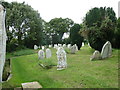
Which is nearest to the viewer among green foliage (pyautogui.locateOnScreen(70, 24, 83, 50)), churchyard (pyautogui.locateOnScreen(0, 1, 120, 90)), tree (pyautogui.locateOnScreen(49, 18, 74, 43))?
churchyard (pyautogui.locateOnScreen(0, 1, 120, 90))

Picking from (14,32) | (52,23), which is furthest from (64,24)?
(14,32)

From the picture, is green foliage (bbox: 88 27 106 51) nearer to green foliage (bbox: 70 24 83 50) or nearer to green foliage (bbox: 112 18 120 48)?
green foliage (bbox: 112 18 120 48)

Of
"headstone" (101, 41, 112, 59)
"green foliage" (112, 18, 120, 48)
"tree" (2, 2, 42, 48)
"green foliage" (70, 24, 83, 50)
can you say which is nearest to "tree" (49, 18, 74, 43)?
"tree" (2, 2, 42, 48)

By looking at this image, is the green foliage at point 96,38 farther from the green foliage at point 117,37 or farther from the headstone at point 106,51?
the headstone at point 106,51

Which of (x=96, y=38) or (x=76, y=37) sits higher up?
(x=76, y=37)

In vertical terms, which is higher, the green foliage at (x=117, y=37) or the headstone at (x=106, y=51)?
the green foliage at (x=117, y=37)

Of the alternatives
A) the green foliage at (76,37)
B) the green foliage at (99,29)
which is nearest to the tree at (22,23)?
the green foliage at (76,37)

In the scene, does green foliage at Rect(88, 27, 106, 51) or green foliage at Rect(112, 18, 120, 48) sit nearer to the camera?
green foliage at Rect(88, 27, 106, 51)

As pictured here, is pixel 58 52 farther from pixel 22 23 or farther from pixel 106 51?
pixel 22 23

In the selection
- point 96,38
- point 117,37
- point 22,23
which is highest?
point 22,23

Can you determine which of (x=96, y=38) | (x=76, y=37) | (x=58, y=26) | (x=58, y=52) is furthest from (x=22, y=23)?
(x=58, y=52)

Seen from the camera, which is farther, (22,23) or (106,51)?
(22,23)

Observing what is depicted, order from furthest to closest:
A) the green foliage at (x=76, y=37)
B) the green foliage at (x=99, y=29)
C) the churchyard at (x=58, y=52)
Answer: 1. the green foliage at (x=76, y=37)
2. the green foliage at (x=99, y=29)
3. the churchyard at (x=58, y=52)

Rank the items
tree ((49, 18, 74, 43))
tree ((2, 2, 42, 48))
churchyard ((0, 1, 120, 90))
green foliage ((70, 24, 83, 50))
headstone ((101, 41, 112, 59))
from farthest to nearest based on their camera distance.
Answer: tree ((49, 18, 74, 43)), tree ((2, 2, 42, 48)), green foliage ((70, 24, 83, 50)), headstone ((101, 41, 112, 59)), churchyard ((0, 1, 120, 90))
